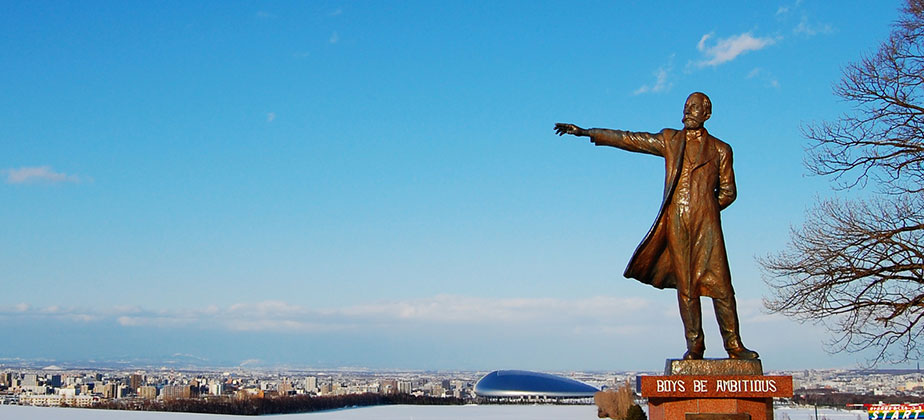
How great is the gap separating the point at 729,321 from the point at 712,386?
73cm

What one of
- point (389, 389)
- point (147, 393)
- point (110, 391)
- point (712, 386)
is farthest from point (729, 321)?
point (389, 389)

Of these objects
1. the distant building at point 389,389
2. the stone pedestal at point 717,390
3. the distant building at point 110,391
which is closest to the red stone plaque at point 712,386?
the stone pedestal at point 717,390

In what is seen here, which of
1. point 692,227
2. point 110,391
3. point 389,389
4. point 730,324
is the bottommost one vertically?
point 389,389

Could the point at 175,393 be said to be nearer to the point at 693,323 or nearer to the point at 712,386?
the point at 693,323

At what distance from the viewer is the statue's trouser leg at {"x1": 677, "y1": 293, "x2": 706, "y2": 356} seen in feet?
26.0

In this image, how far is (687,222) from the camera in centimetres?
798

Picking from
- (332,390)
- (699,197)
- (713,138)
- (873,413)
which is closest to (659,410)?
(699,197)

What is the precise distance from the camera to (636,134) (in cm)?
834

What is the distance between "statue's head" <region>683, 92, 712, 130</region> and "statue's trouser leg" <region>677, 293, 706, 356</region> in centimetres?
166

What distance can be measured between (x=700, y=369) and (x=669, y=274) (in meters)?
1.03

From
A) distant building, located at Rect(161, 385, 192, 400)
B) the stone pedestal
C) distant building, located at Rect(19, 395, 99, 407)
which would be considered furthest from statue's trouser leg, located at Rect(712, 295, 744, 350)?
distant building, located at Rect(161, 385, 192, 400)

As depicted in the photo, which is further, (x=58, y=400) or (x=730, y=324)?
(x=58, y=400)

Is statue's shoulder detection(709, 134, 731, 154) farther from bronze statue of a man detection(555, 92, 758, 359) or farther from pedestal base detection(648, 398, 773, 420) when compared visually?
pedestal base detection(648, 398, 773, 420)

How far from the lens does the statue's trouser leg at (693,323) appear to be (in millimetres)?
7914
